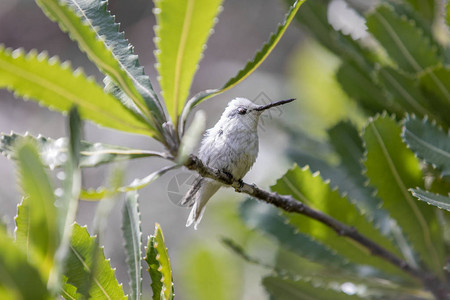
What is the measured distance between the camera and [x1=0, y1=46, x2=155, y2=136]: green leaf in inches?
39.6

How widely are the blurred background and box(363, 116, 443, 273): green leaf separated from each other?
A: 1.72ft

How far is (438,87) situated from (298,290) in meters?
0.80

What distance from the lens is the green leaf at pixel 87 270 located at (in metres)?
1.26

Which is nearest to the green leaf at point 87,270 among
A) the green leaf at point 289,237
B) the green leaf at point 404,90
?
the green leaf at point 289,237

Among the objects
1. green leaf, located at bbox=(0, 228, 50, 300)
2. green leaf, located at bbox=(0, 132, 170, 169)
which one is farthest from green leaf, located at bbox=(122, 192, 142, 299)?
green leaf, located at bbox=(0, 228, 50, 300)

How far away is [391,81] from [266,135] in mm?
1536

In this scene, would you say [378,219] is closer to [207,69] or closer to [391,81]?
[391,81]

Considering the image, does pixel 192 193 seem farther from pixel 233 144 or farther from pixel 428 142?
pixel 428 142

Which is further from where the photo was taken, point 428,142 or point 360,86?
point 360,86

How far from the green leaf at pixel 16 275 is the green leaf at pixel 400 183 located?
110 cm

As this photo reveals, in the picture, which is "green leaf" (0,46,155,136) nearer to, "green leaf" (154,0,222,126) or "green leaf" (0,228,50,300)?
"green leaf" (154,0,222,126)

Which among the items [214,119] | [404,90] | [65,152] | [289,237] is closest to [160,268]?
[65,152]

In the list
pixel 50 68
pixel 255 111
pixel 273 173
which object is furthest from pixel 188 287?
pixel 50 68

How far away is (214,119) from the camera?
13.3ft
